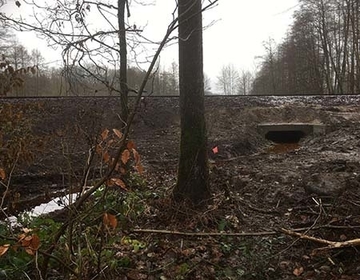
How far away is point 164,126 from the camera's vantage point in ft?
46.3

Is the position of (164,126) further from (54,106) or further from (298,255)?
(298,255)

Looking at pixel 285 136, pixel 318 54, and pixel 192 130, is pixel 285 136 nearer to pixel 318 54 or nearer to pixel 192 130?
pixel 192 130

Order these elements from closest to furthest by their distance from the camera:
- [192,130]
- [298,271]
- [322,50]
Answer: [298,271]
[192,130]
[322,50]

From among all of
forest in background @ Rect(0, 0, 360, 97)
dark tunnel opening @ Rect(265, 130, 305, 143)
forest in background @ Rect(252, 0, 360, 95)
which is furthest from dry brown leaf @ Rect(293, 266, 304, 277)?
forest in background @ Rect(252, 0, 360, 95)

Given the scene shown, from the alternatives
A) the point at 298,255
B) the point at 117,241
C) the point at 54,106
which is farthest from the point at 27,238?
the point at 54,106

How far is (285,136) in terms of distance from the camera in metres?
15.1

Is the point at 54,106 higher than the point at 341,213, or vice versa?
the point at 54,106

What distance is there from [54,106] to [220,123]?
21.6 feet

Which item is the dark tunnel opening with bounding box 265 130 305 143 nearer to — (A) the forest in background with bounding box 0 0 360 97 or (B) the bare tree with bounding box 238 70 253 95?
(A) the forest in background with bounding box 0 0 360 97

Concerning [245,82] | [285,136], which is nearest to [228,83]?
[245,82]

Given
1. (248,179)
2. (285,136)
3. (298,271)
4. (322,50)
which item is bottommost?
(298,271)

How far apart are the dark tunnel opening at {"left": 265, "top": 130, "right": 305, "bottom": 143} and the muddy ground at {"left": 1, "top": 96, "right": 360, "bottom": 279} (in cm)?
63

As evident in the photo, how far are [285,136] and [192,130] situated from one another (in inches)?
397

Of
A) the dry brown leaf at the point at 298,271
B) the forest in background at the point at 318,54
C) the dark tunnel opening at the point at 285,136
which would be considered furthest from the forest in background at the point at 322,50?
the dry brown leaf at the point at 298,271
